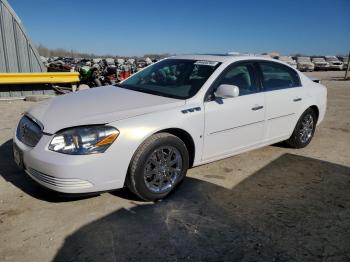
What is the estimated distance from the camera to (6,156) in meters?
4.89

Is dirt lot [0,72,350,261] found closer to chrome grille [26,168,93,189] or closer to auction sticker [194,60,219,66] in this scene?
chrome grille [26,168,93,189]

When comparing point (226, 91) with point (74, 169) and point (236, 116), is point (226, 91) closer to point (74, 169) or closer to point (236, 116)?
point (236, 116)

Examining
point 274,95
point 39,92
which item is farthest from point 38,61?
point 274,95

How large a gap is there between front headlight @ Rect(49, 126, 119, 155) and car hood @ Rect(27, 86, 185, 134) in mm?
73

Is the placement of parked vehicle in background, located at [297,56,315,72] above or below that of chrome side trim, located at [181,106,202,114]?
below

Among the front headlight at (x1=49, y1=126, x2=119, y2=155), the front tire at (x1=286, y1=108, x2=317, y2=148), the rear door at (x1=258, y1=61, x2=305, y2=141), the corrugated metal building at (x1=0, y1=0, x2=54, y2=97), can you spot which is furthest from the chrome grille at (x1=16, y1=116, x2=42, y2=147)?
the corrugated metal building at (x1=0, y1=0, x2=54, y2=97)

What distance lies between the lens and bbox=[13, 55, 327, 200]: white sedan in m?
3.11

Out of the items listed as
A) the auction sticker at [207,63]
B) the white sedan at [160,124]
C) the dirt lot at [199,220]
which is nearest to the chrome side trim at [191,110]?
the white sedan at [160,124]

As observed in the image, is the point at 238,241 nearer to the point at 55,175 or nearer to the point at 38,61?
the point at 55,175

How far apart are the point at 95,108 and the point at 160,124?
730mm

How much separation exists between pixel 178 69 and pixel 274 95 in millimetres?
1425

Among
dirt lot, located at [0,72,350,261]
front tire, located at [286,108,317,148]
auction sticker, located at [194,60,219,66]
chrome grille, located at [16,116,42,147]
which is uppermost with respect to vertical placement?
auction sticker, located at [194,60,219,66]

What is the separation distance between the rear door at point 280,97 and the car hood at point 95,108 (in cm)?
159

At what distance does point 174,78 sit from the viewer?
174 inches
